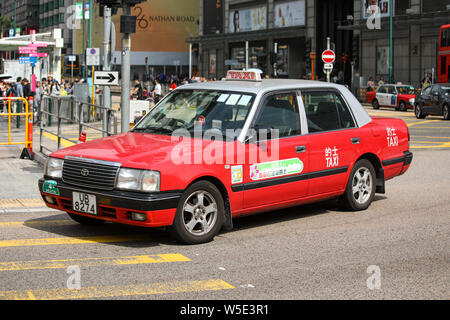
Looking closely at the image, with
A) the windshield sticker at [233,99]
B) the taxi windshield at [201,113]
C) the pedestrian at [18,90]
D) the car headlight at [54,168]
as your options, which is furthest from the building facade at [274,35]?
the car headlight at [54,168]

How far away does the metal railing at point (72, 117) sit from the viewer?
41.1 feet

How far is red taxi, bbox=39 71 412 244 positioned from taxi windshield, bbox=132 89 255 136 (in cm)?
1

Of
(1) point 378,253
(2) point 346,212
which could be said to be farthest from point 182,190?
(2) point 346,212

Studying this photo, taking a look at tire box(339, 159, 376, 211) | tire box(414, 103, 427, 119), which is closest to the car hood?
tire box(339, 159, 376, 211)

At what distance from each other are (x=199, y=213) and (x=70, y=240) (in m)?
1.41

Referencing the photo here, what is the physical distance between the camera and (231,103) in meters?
8.36

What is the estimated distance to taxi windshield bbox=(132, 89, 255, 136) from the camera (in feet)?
26.8

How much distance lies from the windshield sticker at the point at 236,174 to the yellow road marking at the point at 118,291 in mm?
1900

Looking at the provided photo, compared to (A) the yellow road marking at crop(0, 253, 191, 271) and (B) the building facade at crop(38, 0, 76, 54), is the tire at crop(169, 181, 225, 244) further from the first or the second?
(B) the building facade at crop(38, 0, 76, 54)

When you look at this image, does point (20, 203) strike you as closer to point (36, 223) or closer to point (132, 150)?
point (36, 223)

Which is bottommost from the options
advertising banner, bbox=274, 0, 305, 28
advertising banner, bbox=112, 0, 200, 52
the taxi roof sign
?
the taxi roof sign

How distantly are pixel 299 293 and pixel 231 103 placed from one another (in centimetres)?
316

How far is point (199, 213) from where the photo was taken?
24.8ft
